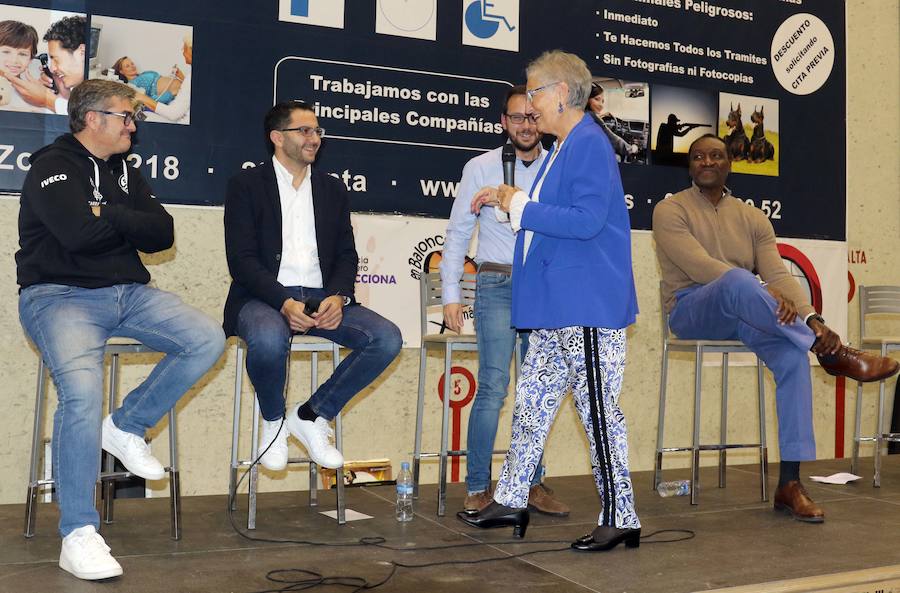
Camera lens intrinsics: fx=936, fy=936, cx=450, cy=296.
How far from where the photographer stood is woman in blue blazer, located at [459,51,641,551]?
9.09ft

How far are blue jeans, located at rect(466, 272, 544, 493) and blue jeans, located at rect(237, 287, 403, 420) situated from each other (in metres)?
0.37

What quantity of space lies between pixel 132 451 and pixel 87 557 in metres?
0.44

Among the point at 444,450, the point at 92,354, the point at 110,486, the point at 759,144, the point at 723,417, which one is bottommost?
the point at 110,486

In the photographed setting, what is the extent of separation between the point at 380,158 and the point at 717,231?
62.0 inches

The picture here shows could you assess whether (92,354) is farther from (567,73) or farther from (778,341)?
(778,341)

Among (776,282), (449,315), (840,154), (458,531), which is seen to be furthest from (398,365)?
(840,154)

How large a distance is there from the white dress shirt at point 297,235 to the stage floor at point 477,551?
2.94 ft

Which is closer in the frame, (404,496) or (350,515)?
(404,496)

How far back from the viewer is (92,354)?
2.79 m

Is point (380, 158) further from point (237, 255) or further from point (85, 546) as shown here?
point (85, 546)

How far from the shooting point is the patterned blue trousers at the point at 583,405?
2.81m

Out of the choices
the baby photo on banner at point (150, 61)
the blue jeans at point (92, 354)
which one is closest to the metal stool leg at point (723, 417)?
the blue jeans at point (92, 354)

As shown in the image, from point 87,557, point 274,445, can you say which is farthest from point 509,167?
point 87,557

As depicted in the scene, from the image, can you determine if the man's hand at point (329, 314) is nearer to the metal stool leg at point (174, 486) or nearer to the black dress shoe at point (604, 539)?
the metal stool leg at point (174, 486)
